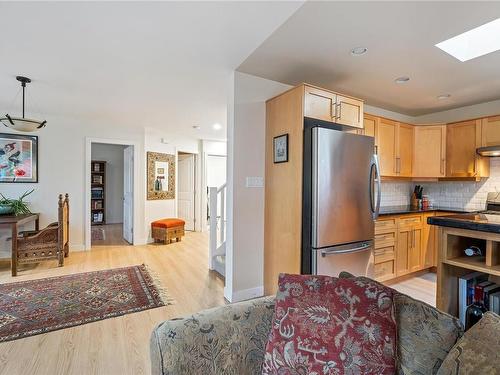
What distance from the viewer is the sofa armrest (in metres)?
0.90

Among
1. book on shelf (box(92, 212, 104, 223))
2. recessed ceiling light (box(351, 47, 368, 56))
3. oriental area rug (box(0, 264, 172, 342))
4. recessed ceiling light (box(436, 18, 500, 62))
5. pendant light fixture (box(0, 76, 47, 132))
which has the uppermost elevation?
recessed ceiling light (box(436, 18, 500, 62))

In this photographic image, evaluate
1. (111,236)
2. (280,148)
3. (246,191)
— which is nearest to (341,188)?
(280,148)

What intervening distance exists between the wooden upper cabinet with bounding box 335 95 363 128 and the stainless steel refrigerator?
0.93 feet

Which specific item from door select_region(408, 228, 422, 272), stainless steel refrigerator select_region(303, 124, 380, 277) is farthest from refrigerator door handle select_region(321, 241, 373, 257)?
door select_region(408, 228, 422, 272)

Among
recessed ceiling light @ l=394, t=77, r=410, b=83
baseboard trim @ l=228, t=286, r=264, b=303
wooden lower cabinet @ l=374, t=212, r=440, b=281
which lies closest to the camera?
baseboard trim @ l=228, t=286, r=264, b=303

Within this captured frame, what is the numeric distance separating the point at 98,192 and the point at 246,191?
6.70m

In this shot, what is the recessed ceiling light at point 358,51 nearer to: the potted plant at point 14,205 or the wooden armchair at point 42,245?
the wooden armchair at point 42,245

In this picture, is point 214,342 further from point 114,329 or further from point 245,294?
point 245,294

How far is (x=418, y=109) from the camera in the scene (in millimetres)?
4059

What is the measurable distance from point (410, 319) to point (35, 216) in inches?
191

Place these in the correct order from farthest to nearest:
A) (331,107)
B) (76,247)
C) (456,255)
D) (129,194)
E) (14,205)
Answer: (129,194) < (76,247) < (14,205) < (331,107) < (456,255)

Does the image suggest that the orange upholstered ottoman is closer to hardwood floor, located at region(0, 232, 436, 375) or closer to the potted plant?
hardwood floor, located at region(0, 232, 436, 375)

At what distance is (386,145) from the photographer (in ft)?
12.0

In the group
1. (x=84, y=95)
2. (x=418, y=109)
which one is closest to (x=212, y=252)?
(x=84, y=95)
